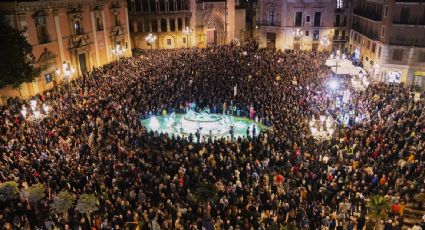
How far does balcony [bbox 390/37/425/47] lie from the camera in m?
32.8

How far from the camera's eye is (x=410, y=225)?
1477 cm

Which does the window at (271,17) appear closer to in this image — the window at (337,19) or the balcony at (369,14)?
the window at (337,19)

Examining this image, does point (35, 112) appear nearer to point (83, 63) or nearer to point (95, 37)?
point (83, 63)

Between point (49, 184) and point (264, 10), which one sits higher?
point (264, 10)

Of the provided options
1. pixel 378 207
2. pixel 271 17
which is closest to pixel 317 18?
pixel 271 17

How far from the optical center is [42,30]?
101 ft

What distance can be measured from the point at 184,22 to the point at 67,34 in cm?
2250

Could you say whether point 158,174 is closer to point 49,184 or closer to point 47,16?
point 49,184

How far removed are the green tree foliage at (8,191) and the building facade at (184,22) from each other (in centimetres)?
3660

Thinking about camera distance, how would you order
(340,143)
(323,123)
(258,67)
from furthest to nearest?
1. (258,67)
2. (323,123)
3. (340,143)

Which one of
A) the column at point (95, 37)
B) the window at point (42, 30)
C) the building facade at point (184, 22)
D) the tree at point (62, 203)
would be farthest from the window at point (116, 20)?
the tree at point (62, 203)

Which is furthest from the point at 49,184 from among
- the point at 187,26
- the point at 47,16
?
the point at 187,26

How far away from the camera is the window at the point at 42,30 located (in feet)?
99.0

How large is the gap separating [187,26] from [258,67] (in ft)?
73.5
